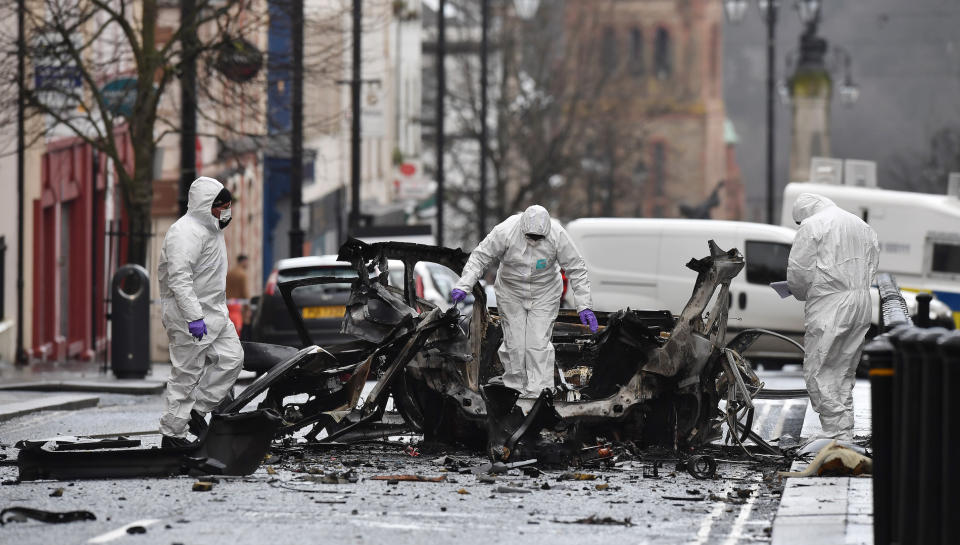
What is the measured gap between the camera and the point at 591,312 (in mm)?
12906

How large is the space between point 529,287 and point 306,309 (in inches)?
337

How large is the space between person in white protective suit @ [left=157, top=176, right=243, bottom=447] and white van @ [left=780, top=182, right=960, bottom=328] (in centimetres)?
1424

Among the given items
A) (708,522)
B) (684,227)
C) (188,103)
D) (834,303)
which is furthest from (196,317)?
(684,227)

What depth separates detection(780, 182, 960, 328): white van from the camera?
82.8ft

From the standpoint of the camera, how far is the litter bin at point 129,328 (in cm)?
2011

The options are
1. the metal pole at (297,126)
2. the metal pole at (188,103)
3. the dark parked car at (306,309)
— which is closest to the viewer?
the dark parked car at (306,309)

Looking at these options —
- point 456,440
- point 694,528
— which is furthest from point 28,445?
point 694,528

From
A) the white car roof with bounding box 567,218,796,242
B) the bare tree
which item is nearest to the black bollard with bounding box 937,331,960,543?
the white car roof with bounding box 567,218,796,242

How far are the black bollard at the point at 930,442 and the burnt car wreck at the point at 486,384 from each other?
448cm

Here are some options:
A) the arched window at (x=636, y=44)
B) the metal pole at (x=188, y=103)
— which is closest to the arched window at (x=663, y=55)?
the arched window at (x=636, y=44)

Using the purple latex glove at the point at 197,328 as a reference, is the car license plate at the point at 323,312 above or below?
below

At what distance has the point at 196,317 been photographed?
1172 centimetres

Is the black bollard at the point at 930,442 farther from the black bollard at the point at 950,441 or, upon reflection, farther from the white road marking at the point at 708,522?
the white road marking at the point at 708,522

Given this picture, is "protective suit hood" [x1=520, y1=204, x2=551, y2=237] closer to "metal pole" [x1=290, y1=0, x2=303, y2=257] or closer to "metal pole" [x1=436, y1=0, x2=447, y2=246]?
"metal pole" [x1=290, y1=0, x2=303, y2=257]
